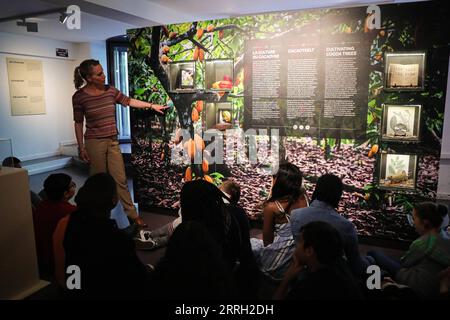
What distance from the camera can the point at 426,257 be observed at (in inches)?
86.5

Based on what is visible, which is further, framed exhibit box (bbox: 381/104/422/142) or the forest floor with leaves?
the forest floor with leaves

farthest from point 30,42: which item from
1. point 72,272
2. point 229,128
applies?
point 72,272

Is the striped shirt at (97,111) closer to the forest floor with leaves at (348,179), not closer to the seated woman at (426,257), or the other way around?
the forest floor with leaves at (348,179)

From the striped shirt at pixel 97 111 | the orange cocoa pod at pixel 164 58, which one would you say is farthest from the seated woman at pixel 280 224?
the orange cocoa pod at pixel 164 58

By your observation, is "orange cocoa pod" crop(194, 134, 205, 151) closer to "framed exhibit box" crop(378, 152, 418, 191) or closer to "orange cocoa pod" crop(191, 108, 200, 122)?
"orange cocoa pod" crop(191, 108, 200, 122)

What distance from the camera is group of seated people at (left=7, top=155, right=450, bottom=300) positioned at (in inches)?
51.7

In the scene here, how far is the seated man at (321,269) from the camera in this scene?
4.79 feet

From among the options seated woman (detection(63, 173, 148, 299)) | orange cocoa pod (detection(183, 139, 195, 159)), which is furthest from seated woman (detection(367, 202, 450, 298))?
orange cocoa pod (detection(183, 139, 195, 159))

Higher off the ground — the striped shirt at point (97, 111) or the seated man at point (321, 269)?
the striped shirt at point (97, 111)

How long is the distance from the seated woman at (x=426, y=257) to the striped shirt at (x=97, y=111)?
116 inches

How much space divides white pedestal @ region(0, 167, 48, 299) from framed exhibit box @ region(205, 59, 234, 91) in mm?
2280

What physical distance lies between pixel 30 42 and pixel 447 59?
282 inches

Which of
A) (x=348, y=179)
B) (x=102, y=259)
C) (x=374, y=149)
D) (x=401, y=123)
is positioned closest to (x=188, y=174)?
(x=348, y=179)
